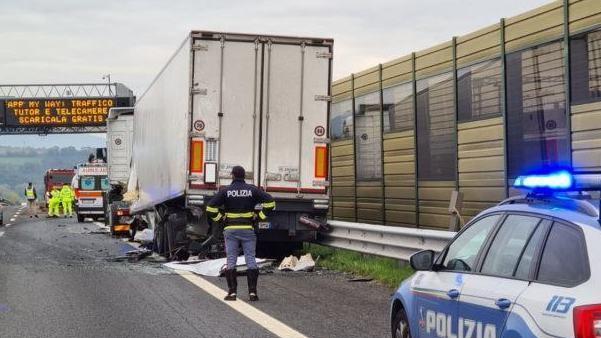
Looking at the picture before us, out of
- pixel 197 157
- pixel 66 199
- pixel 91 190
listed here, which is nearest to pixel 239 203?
pixel 197 157

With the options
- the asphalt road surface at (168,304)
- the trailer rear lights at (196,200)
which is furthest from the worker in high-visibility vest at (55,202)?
the trailer rear lights at (196,200)

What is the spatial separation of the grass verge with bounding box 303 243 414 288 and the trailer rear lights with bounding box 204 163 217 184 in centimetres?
221

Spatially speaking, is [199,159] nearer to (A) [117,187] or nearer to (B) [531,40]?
(B) [531,40]

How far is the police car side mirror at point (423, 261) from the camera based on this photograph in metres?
5.90

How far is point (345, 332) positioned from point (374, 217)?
888 cm

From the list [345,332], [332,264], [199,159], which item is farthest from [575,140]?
[199,159]

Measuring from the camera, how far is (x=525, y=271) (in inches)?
185

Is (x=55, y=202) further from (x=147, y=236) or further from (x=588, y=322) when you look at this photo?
(x=588, y=322)

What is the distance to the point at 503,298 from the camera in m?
4.70

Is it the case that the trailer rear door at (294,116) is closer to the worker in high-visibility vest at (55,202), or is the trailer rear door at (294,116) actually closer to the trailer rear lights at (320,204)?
the trailer rear lights at (320,204)

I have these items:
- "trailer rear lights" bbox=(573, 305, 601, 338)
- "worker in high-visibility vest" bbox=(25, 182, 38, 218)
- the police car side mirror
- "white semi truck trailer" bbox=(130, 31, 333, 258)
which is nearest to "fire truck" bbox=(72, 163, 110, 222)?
"worker in high-visibility vest" bbox=(25, 182, 38, 218)

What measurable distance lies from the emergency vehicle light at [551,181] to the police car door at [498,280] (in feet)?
0.56

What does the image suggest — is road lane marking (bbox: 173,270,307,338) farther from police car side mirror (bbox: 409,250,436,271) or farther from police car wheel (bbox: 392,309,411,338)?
police car side mirror (bbox: 409,250,436,271)

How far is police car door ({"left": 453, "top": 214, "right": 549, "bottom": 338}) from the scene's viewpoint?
4.71m
